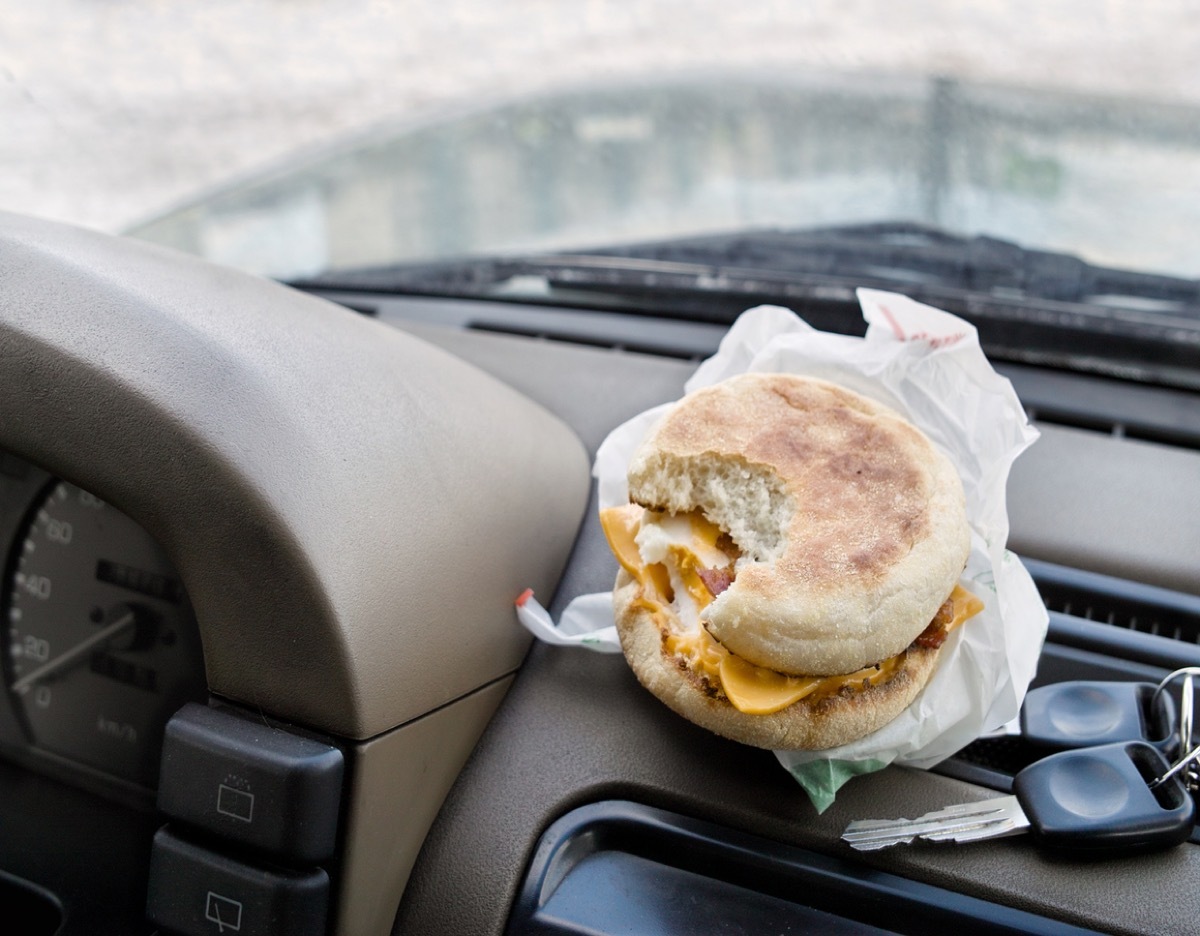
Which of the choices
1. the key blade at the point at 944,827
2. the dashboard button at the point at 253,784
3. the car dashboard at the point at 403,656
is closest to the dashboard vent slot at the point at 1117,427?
the car dashboard at the point at 403,656

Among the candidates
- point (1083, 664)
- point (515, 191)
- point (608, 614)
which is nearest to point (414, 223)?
point (515, 191)

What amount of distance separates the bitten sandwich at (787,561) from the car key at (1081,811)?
0.47 ft

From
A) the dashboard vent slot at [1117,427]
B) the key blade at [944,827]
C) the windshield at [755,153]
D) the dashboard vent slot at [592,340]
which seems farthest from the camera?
the windshield at [755,153]

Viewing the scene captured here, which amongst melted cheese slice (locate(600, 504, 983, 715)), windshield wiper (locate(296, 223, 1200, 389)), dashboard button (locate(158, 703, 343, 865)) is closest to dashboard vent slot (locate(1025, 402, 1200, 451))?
windshield wiper (locate(296, 223, 1200, 389))

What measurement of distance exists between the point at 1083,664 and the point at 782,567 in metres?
0.59

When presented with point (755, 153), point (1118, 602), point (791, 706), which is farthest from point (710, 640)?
point (755, 153)

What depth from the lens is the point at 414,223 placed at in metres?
2.38

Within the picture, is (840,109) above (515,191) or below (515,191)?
above

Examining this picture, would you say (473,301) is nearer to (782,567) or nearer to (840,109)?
(840,109)

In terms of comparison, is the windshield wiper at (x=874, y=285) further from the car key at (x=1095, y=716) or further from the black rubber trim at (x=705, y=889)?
the black rubber trim at (x=705, y=889)

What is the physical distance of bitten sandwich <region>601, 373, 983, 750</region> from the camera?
118cm

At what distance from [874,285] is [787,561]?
90 centimetres

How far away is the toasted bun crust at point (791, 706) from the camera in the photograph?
1.23 meters

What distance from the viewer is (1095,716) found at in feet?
4.63
